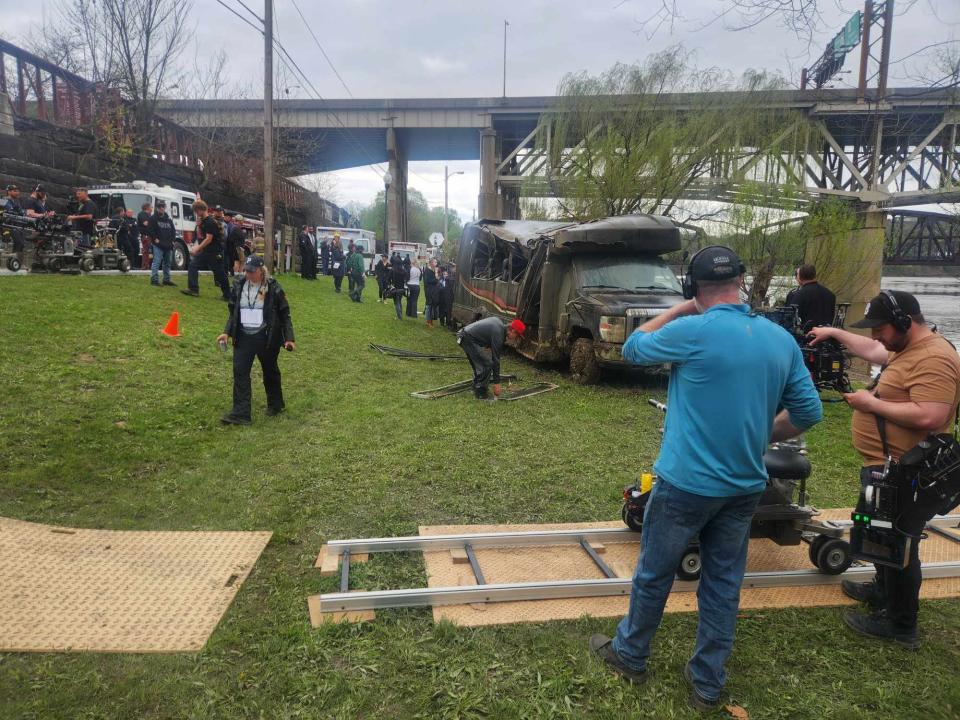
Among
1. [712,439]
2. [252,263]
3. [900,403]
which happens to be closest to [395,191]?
[252,263]

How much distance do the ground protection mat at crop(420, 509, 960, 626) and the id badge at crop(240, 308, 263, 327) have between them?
11.5 feet

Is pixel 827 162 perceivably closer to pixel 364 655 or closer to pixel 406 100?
pixel 406 100

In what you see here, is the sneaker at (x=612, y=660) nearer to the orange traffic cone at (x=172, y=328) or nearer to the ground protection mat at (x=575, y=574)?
the ground protection mat at (x=575, y=574)

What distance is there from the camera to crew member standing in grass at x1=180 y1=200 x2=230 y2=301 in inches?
494

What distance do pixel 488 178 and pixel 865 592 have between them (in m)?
35.9

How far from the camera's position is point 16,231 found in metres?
13.1

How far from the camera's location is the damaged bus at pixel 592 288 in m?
9.53

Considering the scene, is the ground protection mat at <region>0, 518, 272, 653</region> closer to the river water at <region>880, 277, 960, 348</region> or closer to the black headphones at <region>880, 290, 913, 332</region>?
the black headphones at <region>880, 290, 913, 332</region>

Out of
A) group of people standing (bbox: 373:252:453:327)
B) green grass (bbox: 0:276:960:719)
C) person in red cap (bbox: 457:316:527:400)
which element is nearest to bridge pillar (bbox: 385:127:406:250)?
group of people standing (bbox: 373:252:453:327)

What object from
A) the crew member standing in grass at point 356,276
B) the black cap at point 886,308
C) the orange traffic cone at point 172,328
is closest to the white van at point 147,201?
the crew member standing in grass at point 356,276

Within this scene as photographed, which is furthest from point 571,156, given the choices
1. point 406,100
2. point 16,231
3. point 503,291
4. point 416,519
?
point 406,100

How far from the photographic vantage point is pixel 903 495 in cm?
318

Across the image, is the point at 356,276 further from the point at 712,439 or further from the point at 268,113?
the point at 712,439

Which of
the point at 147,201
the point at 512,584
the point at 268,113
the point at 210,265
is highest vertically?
the point at 268,113
